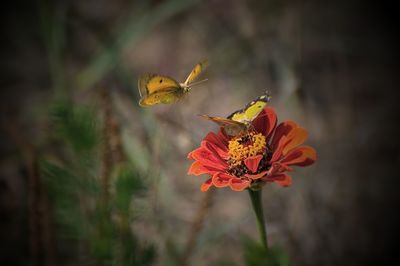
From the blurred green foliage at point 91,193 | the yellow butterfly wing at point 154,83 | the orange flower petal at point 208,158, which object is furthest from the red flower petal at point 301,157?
the blurred green foliage at point 91,193

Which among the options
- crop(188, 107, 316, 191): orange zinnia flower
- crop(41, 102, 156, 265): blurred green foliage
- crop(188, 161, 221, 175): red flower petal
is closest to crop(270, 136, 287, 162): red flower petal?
crop(188, 107, 316, 191): orange zinnia flower

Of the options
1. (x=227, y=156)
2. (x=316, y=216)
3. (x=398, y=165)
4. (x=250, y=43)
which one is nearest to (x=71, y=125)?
(x=227, y=156)

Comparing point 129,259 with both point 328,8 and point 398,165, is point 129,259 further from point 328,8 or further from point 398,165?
point 328,8

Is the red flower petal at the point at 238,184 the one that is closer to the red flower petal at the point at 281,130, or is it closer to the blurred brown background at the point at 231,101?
the red flower petal at the point at 281,130

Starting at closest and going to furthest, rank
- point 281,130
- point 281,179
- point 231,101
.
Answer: point 281,179
point 281,130
point 231,101

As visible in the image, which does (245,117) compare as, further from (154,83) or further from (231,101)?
(231,101)

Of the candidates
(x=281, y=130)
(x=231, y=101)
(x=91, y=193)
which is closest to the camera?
(x=281, y=130)

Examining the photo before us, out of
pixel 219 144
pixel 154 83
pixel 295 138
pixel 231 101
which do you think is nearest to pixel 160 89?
pixel 154 83
